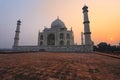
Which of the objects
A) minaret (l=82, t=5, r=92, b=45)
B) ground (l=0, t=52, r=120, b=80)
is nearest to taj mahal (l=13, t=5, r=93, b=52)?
minaret (l=82, t=5, r=92, b=45)

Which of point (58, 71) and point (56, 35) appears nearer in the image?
point (58, 71)

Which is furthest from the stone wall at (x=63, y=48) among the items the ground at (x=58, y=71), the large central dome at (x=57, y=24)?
the ground at (x=58, y=71)

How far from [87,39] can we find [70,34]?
1368cm

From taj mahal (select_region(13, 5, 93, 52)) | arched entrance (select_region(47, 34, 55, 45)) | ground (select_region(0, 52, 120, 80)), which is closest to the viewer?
ground (select_region(0, 52, 120, 80))

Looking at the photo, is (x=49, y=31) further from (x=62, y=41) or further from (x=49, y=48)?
(x=49, y=48)

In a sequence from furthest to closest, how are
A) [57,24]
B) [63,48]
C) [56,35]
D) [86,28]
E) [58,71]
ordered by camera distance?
[57,24]
[56,35]
[63,48]
[86,28]
[58,71]

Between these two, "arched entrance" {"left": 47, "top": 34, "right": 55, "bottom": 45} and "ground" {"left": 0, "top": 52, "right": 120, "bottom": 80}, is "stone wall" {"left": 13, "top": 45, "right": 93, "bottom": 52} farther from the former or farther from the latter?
"ground" {"left": 0, "top": 52, "right": 120, "bottom": 80}

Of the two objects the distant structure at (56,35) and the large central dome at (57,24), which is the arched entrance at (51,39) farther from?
the large central dome at (57,24)

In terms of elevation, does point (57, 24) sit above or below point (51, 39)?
above

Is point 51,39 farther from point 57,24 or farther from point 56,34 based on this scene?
point 57,24

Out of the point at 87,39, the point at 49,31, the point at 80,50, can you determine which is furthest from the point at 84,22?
the point at 49,31

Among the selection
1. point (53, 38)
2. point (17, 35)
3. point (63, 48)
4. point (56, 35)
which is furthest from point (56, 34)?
point (17, 35)

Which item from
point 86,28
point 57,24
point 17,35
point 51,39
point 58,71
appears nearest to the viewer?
point 58,71

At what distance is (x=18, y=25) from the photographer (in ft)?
122
